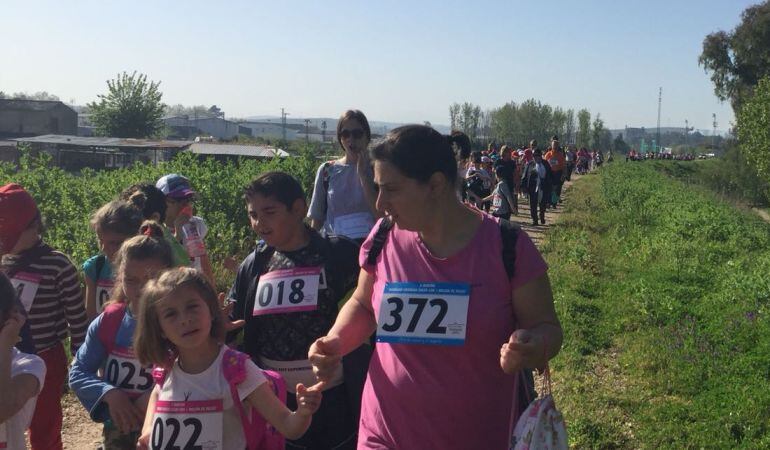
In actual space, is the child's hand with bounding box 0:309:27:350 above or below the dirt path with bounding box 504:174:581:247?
above

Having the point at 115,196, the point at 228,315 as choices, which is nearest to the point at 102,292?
the point at 228,315

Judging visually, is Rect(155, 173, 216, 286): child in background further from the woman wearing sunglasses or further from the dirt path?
the dirt path

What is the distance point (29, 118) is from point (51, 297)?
6899 cm

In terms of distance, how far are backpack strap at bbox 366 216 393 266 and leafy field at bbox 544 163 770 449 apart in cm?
303

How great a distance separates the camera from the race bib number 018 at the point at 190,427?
2861 millimetres

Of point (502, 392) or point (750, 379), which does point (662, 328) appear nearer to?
point (750, 379)

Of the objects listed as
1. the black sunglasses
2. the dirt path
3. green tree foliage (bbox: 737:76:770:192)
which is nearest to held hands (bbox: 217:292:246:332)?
the black sunglasses

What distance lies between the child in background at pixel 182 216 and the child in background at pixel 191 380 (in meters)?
2.67

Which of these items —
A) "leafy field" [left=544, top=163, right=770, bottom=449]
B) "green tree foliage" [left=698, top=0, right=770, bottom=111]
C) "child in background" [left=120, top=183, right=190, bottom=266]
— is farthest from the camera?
"green tree foliage" [left=698, top=0, right=770, bottom=111]

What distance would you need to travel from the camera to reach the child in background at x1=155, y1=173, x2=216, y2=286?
5.70 metres

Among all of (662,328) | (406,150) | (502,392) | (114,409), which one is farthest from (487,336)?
(662,328)

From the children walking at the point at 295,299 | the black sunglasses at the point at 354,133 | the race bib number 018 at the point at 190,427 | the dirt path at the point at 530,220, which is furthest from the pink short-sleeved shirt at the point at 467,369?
the dirt path at the point at 530,220

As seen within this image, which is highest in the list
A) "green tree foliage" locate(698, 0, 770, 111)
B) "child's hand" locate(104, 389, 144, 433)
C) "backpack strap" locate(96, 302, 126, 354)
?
"green tree foliage" locate(698, 0, 770, 111)

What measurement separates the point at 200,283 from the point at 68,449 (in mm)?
3408
